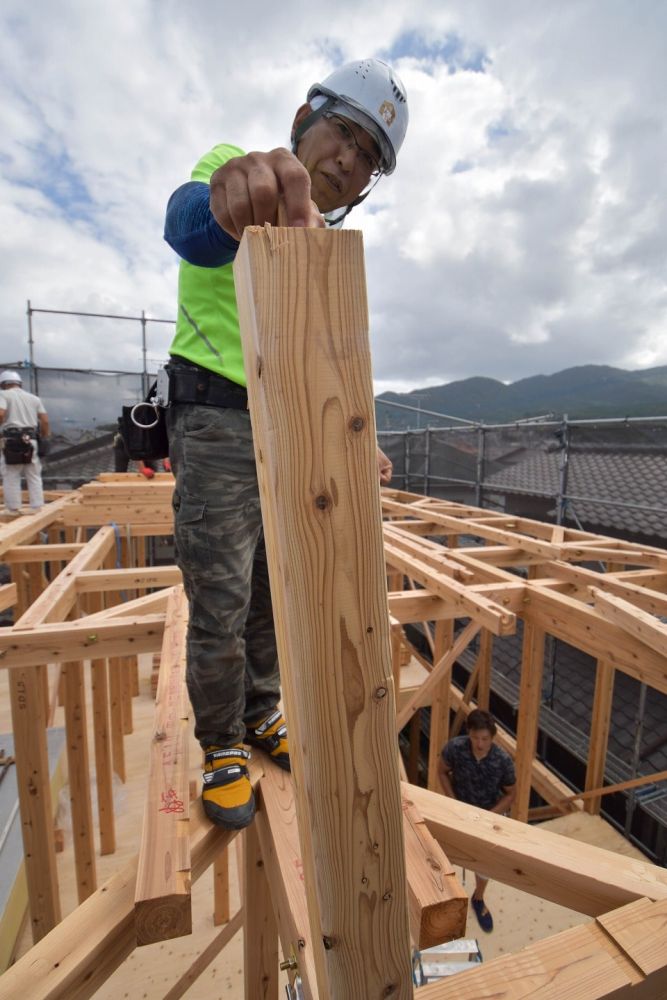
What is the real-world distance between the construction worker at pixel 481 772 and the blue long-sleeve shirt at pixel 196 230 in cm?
385

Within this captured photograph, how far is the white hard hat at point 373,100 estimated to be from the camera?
1.46 metres

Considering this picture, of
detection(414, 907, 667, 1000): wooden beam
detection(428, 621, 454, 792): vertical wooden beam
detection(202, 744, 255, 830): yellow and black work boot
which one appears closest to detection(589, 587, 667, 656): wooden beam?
detection(428, 621, 454, 792): vertical wooden beam

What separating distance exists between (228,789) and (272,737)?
0.30m

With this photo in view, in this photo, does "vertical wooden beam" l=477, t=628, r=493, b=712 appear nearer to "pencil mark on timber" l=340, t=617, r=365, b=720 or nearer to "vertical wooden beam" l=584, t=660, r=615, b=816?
"vertical wooden beam" l=584, t=660, r=615, b=816

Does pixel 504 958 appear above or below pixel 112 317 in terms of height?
below

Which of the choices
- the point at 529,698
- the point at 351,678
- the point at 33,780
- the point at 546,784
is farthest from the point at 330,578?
the point at 546,784

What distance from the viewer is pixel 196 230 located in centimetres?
101

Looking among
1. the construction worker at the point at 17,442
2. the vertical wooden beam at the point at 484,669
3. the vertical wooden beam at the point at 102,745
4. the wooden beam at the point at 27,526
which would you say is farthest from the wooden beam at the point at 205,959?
the construction worker at the point at 17,442

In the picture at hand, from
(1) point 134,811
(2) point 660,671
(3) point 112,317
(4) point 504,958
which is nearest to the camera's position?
(4) point 504,958

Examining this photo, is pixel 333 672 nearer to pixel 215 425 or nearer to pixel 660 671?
pixel 215 425

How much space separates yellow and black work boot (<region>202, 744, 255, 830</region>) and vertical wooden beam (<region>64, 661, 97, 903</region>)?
5.38ft

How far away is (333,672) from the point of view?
0.73m

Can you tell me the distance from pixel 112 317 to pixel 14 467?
7972 mm

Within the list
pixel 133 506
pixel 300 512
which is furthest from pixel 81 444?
pixel 300 512
